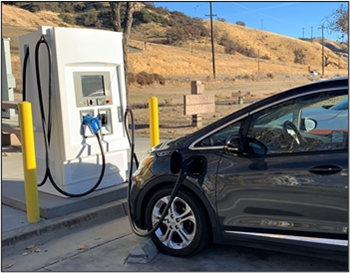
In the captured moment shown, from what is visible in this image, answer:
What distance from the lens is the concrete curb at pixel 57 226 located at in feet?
14.1

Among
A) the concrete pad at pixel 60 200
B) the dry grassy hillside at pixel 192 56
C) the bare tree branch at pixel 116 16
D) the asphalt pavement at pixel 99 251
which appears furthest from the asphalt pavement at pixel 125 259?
the dry grassy hillside at pixel 192 56

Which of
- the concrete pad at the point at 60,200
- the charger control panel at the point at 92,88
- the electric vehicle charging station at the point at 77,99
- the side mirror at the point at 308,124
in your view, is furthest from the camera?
the charger control panel at the point at 92,88

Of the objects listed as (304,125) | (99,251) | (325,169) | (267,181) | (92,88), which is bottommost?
(99,251)

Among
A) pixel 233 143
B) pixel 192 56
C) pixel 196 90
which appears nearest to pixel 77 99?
pixel 233 143

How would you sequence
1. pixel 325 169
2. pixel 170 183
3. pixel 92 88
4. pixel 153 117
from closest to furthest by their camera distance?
pixel 325 169 < pixel 170 183 < pixel 92 88 < pixel 153 117

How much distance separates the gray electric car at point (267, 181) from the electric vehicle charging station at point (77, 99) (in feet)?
5.27

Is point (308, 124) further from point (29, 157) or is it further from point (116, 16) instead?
point (116, 16)

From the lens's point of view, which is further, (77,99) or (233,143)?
(77,99)

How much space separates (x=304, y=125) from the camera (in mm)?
3510

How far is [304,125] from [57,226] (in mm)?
2961

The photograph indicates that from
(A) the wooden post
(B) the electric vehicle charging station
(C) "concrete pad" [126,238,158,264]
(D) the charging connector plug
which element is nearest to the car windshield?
Result: (C) "concrete pad" [126,238,158,264]

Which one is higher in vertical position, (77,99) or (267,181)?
(77,99)

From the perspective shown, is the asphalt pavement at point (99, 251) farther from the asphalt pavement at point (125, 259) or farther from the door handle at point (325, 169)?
the door handle at point (325, 169)

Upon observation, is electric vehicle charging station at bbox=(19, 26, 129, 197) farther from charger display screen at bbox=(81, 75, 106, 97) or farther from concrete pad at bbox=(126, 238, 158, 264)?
concrete pad at bbox=(126, 238, 158, 264)
